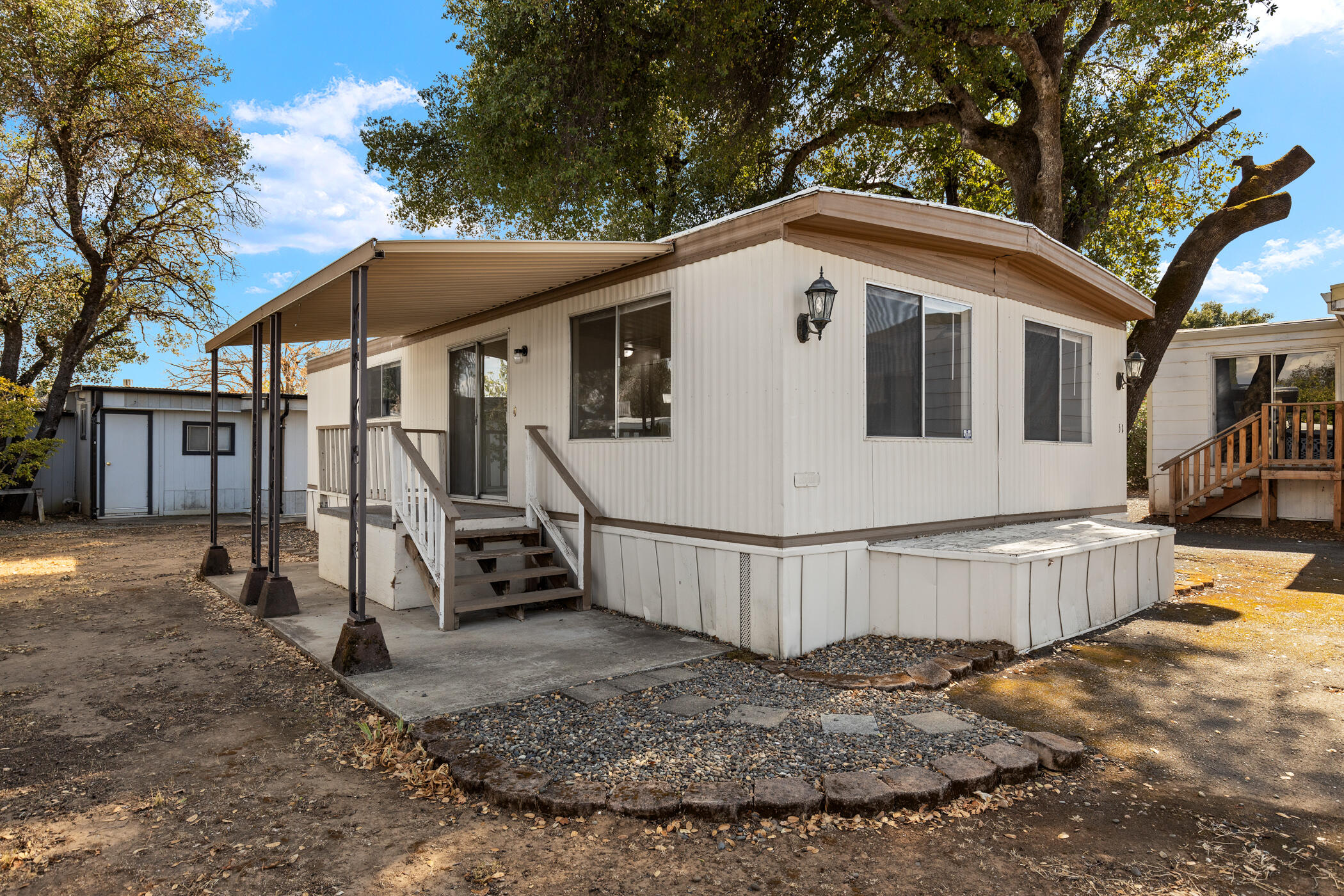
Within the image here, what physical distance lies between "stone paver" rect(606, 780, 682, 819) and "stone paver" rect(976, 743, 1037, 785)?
125 centimetres

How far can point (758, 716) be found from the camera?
139 inches

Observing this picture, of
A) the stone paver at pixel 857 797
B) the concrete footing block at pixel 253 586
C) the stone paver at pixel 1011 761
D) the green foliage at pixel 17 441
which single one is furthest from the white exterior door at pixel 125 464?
the stone paver at pixel 1011 761

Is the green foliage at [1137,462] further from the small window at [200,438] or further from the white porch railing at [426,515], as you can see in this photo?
the small window at [200,438]

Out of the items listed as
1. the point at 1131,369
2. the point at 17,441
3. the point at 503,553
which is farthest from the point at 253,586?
the point at 17,441

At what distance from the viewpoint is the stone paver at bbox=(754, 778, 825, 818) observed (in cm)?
265

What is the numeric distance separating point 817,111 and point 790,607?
873 centimetres

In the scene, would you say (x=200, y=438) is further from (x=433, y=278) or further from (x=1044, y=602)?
(x=1044, y=602)

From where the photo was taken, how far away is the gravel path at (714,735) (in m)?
2.97

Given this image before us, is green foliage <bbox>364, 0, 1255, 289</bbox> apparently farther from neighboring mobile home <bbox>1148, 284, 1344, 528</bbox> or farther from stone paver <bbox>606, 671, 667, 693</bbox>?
stone paver <bbox>606, 671, 667, 693</bbox>

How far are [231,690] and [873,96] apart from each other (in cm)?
1039

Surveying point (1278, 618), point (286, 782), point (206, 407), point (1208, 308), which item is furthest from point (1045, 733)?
point (1208, 308)

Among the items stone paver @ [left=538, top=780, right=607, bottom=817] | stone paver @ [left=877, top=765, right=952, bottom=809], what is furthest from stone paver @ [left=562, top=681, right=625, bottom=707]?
stone paver @ [left=877, top=765, right=952, bottom=809]

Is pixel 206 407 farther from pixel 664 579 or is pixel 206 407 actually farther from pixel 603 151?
pixel 664 579

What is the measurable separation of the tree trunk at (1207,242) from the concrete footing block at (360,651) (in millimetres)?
9238
